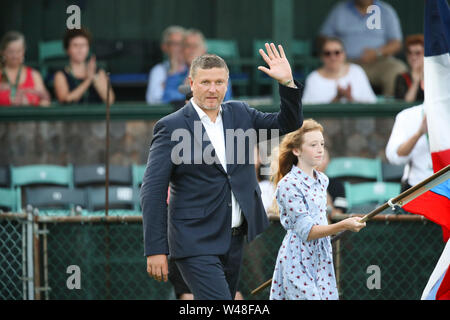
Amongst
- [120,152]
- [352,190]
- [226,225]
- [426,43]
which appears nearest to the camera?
[226,225]

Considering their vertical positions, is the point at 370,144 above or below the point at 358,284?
above

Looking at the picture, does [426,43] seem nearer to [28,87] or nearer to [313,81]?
[313,81]

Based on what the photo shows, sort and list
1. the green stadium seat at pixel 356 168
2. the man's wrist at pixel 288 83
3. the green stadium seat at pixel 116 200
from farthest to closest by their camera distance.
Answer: the green stadium seat at pixel 356 168 → the green stadium seat at pixel 116 200 → the man's wrist at pixel 288 83

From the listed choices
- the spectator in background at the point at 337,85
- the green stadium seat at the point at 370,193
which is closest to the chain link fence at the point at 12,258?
the green stadium seat at the point at 370,193

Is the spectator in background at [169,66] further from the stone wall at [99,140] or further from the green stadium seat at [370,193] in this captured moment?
the green stadium seat at [370,193]

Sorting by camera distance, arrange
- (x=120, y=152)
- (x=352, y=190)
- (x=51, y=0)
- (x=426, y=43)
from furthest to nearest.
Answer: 1. (x=51, y=0)
2. (x=120, y=152)
3. (x=352, y=190)
4. (x=426, y=43)

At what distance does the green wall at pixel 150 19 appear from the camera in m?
12.9

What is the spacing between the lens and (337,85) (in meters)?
10.8

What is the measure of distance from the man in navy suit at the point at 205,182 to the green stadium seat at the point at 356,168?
4483mm

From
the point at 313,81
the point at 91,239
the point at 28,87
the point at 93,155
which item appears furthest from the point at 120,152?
the point at 91,239

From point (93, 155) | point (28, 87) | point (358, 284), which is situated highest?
point (28, 87)

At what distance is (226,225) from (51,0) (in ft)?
27.2

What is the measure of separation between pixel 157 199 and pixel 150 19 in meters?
8.04

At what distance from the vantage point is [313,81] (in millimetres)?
10789
